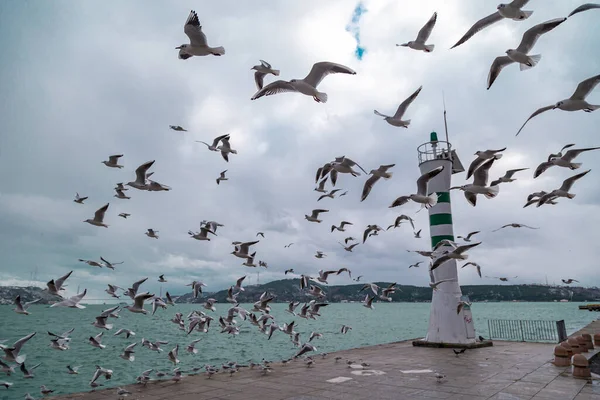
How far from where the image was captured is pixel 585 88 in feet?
27.5

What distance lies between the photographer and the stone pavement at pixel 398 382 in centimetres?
980

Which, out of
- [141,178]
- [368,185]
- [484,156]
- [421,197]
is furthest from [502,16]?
[141,178]

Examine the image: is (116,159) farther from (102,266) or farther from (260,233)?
(260,233)

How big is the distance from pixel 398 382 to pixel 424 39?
9338mm

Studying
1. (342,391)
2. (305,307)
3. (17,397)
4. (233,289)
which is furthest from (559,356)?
(17,397)

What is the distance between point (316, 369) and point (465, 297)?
9.60 meters

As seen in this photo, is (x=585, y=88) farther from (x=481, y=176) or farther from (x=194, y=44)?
(x=194, y=44)

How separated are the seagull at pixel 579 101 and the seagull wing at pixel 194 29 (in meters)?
7.02

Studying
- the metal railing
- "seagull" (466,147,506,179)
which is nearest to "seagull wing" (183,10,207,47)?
"seagull" (466,147,506,179)

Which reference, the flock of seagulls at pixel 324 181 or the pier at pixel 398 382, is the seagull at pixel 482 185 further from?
the pier at pixel 398 382

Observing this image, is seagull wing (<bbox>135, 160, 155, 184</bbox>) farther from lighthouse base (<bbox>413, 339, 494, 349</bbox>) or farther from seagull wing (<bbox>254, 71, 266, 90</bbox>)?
lighthouse base (<bbox>413, 339, 494, 349</bbox>)

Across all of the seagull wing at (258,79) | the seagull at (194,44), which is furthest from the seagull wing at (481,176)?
the seagull at (194,44)

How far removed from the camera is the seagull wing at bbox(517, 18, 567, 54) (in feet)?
27.0

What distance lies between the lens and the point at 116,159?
1438cm
